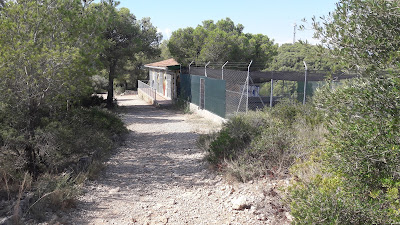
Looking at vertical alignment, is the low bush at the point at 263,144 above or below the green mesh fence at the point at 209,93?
below

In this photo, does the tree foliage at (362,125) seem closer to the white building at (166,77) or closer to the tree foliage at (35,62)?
the tree foliage at (35,62)

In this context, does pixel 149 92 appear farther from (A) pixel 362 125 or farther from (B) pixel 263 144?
(A) pixel 362 125

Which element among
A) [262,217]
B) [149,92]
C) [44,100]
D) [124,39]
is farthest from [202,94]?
[262,217]

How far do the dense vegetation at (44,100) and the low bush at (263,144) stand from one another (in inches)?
110

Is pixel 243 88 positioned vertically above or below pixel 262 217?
above

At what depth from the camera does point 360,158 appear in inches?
135

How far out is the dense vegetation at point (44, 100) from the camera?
5.84m

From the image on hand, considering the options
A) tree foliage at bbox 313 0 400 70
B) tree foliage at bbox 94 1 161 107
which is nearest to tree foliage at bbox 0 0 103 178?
tree foliage at bbox 313 0 400 70

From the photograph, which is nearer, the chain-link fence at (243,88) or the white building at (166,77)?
the chain-link fence at (243,88)

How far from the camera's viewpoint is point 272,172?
6.43m

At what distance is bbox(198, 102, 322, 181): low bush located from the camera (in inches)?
258

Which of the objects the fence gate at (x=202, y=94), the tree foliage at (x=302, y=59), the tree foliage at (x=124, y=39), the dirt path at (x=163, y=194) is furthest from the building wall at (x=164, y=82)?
the dirt path at (x=163, y=194)

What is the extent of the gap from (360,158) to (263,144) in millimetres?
3503

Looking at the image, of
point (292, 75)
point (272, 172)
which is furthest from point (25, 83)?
point (292, 75)
